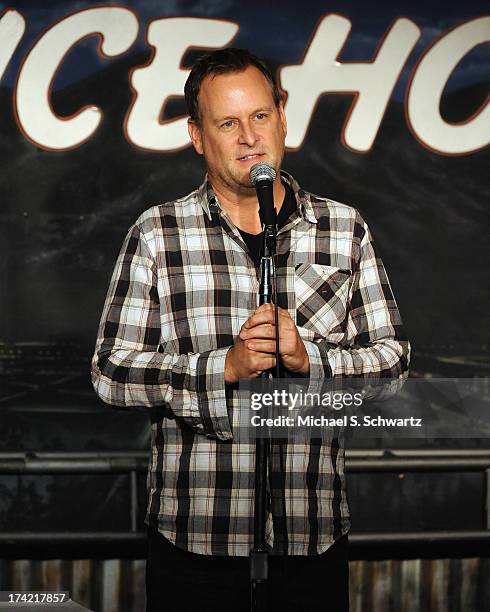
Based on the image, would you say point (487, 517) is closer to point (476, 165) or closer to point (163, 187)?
point (476, 165)

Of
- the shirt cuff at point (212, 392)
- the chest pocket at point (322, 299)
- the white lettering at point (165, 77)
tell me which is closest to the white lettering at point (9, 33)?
the white lettering at point (165, 77)

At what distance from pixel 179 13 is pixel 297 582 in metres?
2.13

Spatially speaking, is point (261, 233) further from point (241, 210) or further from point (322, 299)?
point (322, 299)

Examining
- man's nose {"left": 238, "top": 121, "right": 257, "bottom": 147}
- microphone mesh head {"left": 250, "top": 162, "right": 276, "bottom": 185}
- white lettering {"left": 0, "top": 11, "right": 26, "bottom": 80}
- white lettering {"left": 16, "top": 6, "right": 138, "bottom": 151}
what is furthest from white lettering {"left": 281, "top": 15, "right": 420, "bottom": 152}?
microphone mesh head {"left": 250, "top": 162, "right": 276, "bottom": 185}

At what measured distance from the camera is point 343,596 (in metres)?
1.88

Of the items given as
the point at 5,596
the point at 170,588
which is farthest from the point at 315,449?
the point at 5,596

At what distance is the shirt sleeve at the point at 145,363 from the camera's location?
5.86ft

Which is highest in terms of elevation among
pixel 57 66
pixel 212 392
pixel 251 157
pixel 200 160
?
pixel 57 66

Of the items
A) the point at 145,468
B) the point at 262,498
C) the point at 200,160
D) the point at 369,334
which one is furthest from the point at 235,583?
the point at 200,160

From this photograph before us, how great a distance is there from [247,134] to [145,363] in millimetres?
548

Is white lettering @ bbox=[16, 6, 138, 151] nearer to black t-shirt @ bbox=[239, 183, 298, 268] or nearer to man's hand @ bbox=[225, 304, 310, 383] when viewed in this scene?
black t-shirt @ bbox=[239, 183, 298, 268]

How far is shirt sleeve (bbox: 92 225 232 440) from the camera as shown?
1786 millimetres

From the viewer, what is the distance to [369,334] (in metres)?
1.98

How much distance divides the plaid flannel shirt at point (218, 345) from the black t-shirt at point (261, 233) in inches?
1.1
